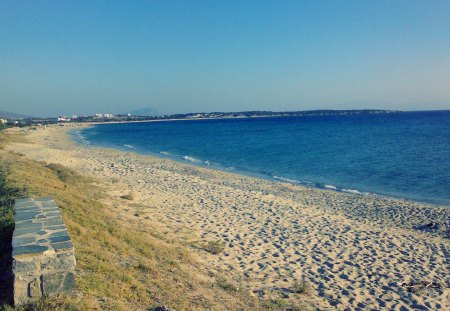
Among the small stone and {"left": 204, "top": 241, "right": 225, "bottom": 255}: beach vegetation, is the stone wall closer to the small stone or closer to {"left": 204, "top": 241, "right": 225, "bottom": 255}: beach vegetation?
the small stone

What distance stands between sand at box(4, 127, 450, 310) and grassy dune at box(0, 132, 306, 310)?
81 cm

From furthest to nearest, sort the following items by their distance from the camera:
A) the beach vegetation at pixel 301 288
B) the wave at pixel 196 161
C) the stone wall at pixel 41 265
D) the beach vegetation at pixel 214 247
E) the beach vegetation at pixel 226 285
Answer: the wave at pixel 196 161 → the beach vegetation at pixel 214 247 → the beach vegetation at pixel 301 288 → the beach vegetation at pixel 226 285 → the stone wall at pixel 41 265

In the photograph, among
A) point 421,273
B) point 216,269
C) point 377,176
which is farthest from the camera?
point 377,176

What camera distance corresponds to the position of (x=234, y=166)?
33031mm

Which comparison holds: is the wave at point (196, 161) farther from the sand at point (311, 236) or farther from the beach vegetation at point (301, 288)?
the beach vegetation at point (301, 288)

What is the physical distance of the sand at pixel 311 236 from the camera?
26.9ft

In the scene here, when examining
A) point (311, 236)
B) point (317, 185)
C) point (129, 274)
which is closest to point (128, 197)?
point (311, 236)

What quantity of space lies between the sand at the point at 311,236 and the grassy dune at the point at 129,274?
81cm

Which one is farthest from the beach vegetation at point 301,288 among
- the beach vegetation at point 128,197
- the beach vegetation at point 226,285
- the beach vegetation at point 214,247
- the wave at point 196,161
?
the wave at point 196,161

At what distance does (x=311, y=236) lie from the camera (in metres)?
12.0

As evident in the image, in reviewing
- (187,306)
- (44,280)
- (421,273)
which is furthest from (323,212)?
(44,280)

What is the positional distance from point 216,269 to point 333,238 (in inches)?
199

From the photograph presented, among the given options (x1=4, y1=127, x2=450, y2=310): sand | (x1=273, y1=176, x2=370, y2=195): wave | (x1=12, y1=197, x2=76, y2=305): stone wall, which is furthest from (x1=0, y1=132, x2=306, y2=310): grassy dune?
(x1=273, y1=176, x2=370, y2=195): wave

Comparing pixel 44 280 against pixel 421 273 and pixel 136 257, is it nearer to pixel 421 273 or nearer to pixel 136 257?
pixel 136 257
